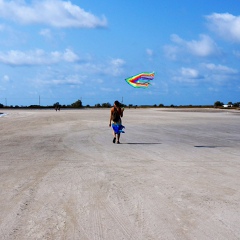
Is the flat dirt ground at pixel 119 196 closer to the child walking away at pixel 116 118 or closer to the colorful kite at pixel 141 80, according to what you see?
the child walking away at pixel 116 118

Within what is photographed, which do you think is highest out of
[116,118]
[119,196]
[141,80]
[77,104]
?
[141,80]

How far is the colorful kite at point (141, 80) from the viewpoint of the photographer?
19141 mm

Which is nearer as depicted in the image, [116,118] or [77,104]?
[116,118]

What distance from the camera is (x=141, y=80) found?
19266 mm

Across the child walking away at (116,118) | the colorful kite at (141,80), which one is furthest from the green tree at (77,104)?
the child walking away at (116,118)

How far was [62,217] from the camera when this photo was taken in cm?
606

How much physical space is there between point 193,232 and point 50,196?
3.02 m

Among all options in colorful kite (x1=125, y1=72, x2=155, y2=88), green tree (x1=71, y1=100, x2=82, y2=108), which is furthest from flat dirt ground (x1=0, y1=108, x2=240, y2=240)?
green tree (x1=71, y1=100, x2=82, y2=108)

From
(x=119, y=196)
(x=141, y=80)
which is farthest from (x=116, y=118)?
(x=119, y=196)

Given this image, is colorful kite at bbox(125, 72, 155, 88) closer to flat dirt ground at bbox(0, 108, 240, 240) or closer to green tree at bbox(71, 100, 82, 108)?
flat dirt ground at bbox(0, 108, 240, 240)

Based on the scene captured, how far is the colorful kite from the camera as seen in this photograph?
19.1 meters

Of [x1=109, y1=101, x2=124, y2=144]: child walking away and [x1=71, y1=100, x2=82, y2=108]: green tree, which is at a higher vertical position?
[x1=109, y1=101, x2=124, y2=144]: child walking away

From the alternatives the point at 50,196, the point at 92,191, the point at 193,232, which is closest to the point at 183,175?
the point at 92,191

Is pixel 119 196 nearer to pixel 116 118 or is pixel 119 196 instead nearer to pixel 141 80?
pixel 116 118
